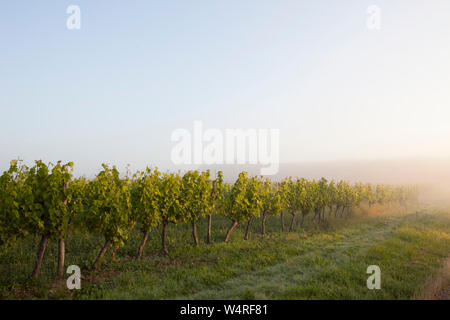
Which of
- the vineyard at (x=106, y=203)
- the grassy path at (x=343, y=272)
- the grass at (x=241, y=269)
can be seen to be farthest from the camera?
the vineyard at (x=106, y=203)

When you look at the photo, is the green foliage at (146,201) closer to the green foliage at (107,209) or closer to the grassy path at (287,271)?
the green foliage at (107,209)

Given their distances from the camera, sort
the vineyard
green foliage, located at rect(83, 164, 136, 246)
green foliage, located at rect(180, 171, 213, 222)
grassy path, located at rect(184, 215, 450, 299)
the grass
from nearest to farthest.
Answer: grassy path, located at rect(184, 215, 450, 299) < the grass < the vineyard < green foliage, located at rect(83, 164, 136, 246) < green foliage, located at rect(180, 171, 213, 222)

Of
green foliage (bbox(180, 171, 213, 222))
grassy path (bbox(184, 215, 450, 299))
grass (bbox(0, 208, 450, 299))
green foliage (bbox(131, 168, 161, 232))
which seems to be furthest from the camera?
green foliage (bbox(180, 171, 213, 222))

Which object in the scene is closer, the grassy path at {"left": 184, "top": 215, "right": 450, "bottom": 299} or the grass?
the grassy path at {"left": 184, "top": 215, "right": 450, "bottom": 299}

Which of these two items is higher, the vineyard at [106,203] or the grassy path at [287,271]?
the vineyard at [106,203]

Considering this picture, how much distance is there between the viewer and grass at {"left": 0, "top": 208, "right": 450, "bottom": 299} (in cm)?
788

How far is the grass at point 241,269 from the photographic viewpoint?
7.88m

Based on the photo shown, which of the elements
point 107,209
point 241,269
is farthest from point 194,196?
point 241,269

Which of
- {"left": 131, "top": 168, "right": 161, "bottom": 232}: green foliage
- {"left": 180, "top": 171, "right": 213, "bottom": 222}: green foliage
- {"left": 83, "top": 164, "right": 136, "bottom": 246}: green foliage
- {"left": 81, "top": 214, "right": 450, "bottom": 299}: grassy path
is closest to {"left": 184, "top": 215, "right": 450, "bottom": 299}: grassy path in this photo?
{"left": 81, "top": 214, "right": 450, "bottom": 299}: grassy path

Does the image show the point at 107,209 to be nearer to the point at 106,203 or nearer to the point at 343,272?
the point at 106,203

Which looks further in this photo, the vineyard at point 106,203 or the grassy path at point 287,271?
the vineyard at point 106,203

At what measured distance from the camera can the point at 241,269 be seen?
10242mm

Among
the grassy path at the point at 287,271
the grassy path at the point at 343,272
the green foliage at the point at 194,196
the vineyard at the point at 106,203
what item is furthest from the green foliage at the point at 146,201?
the grassy path at the point at 343,272

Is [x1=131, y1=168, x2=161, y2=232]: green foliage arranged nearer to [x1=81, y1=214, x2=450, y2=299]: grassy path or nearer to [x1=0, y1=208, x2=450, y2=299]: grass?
[x1=0, y1=208, x2=450, y2=299]: grass
